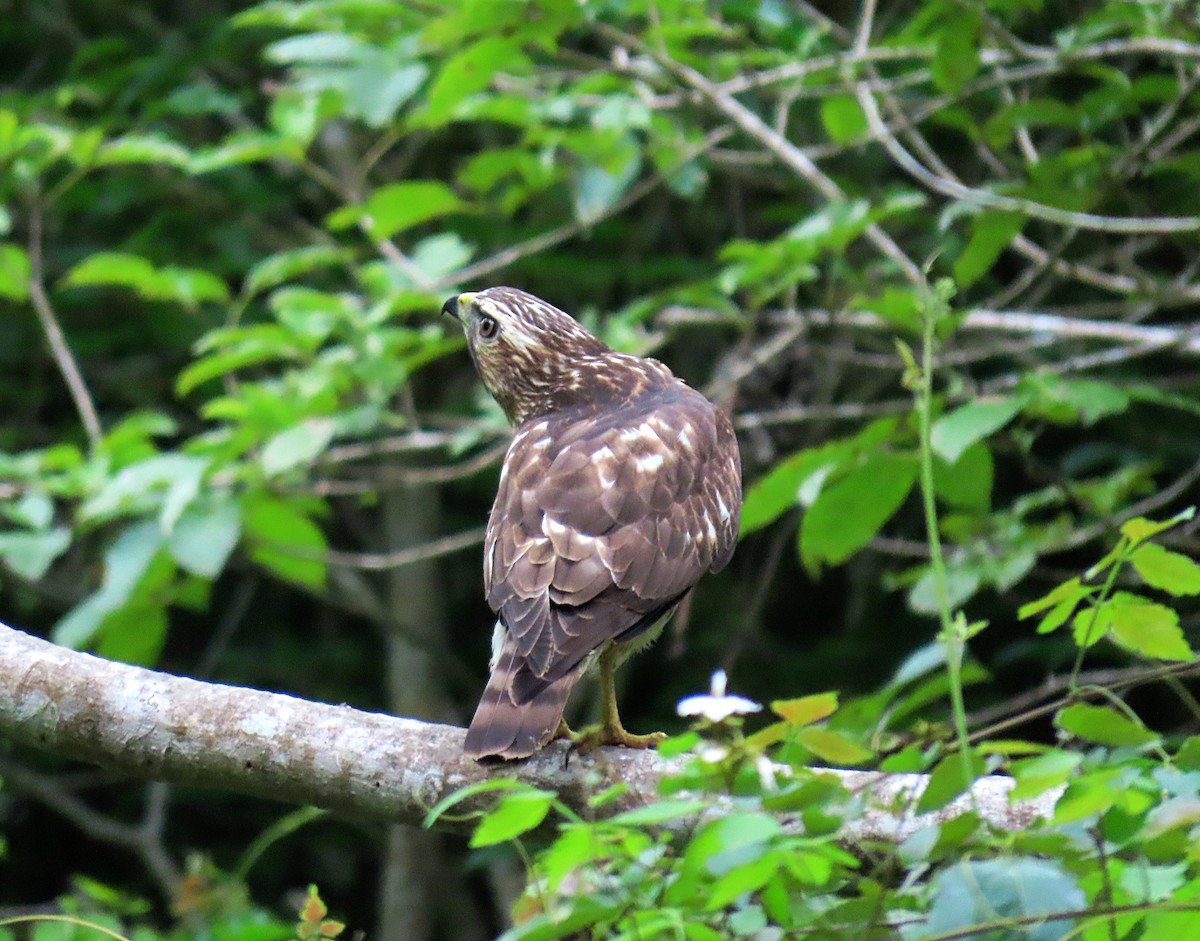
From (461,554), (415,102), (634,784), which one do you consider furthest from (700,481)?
(461,554)

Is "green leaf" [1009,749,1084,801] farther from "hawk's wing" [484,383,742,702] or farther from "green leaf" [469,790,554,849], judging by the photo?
"hawk's wing" [484,383,742,702]

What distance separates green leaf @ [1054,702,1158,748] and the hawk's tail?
1058 millimetres

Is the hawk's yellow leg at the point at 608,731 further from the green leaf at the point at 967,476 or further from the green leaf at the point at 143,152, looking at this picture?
the green leaf at the point at 143,152

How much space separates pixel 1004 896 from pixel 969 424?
175 cm

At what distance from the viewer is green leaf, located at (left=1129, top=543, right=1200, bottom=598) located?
1721 millimetres

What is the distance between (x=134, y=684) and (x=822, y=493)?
1.41m

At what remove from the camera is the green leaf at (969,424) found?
297 cm

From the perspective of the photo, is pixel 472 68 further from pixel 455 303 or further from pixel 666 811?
pixel 666 811

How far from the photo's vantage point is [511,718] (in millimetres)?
2453

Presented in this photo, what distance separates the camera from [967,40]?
329 centimetres

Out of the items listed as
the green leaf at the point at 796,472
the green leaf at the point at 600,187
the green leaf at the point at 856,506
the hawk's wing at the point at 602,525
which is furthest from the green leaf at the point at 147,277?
the green leaf at the point at 856,506

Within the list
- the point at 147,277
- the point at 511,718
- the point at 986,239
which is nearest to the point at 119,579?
the point at 147,277

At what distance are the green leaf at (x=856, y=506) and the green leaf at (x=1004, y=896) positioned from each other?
5.79 ft

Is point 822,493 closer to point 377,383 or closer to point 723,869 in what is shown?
point 377,383
